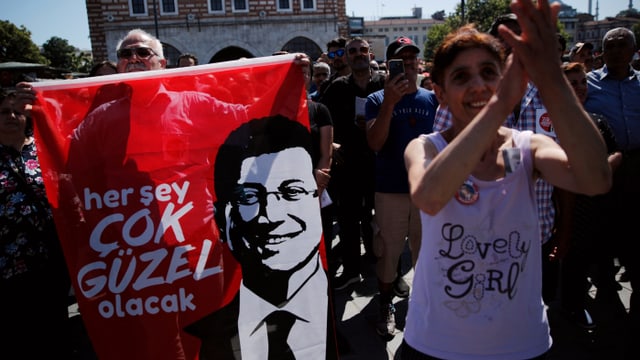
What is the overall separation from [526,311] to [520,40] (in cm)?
88

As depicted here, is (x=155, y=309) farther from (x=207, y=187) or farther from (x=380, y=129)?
(x=380, y=129)

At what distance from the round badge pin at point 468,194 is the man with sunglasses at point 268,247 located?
1105 mm

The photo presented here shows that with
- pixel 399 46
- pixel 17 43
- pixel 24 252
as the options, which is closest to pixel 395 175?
pixel 399 46

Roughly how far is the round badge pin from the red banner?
1106mm

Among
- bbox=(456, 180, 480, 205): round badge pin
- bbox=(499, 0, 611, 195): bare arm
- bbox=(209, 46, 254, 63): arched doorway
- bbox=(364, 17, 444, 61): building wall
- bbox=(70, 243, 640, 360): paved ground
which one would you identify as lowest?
bbox=(70, 243, 640, 360): paved ground

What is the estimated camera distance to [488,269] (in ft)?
4.86

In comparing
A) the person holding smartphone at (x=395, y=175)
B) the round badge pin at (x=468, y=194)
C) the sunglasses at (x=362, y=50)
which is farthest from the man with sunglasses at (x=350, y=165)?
the round badge pin at (x=468, y=194)

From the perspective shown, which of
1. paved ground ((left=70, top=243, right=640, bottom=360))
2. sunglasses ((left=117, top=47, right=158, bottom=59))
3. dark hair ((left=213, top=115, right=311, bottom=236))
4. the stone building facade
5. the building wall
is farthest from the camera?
the building wall

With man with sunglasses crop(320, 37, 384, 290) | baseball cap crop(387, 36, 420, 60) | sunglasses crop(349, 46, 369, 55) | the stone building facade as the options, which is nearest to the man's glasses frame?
baseball cap crop(387, 36, 420, 60)

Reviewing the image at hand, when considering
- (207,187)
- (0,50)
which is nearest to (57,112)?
(207,187)

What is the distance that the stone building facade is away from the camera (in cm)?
2758

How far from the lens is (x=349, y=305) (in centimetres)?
402

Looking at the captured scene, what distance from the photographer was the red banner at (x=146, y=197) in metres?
2.25

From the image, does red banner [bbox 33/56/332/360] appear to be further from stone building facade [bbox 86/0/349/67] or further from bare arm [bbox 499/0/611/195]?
stone building facade [bbox 86/0/349/67]
